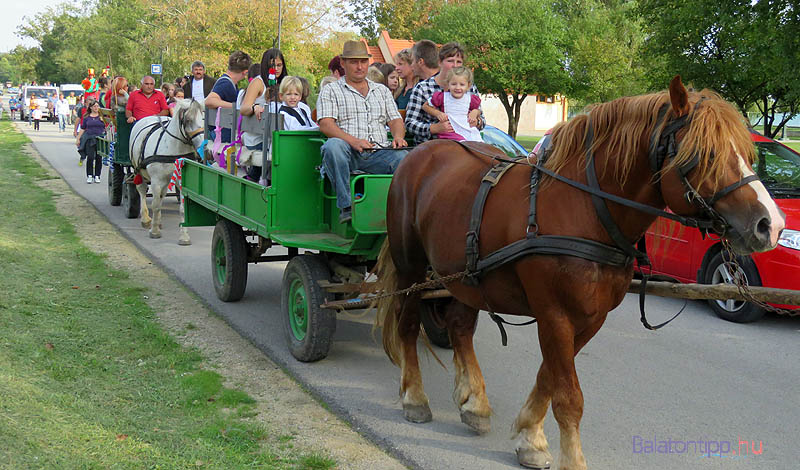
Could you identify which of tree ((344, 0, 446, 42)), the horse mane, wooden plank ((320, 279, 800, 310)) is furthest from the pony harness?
tree ((344, 0, 446, 42))

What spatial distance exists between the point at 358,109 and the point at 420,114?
59 centimetres

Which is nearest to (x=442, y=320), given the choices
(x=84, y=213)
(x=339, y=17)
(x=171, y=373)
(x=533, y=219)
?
(x=171, y=373)

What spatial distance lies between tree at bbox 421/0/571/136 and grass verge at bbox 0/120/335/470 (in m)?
27.8

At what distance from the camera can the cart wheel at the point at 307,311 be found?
18.7 feet

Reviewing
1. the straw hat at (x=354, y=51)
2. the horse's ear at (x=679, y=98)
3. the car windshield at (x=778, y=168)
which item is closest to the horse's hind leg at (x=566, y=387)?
the horse's ear at (x=679, y=98)

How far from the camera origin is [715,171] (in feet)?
10.3

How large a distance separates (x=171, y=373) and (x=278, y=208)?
4.82ft

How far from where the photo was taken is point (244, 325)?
687 cm

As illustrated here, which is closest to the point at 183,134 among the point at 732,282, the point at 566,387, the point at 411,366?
the point at 411,366

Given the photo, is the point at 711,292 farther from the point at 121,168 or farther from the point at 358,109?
the point at 121,168

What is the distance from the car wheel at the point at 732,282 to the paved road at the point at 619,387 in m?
0.13

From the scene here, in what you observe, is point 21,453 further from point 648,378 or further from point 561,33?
point 561,33

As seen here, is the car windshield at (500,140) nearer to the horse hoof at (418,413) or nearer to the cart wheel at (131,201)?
the horse hoof at (418,413)

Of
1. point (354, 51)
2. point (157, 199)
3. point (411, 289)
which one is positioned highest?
point (354, 51)
